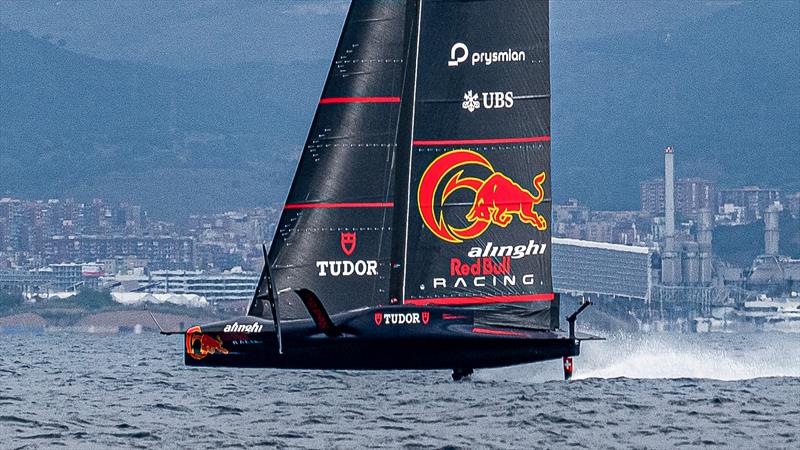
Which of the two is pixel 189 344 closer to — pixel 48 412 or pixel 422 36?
pixel 48 412

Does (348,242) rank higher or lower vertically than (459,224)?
lower

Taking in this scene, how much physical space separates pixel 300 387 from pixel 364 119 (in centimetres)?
650

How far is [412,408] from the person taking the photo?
97.5 feet

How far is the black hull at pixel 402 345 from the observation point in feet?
A: 94.8

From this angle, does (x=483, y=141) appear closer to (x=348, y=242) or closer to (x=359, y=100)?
(x=359, y=100)

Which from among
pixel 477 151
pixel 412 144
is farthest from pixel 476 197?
pixel 412 144

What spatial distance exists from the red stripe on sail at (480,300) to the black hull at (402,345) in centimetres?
42

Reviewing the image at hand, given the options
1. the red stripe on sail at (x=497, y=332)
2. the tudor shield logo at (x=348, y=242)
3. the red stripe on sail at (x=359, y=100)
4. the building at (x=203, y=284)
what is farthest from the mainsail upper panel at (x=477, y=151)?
the building at (x=203, y=284)

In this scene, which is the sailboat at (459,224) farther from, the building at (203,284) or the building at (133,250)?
the building at (133,250)

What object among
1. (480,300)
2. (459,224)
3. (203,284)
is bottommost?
(203,284)

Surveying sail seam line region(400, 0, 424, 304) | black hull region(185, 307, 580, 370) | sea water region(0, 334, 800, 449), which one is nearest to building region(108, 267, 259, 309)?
sea water region(0, 334, 800, 449)

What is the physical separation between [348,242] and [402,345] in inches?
105

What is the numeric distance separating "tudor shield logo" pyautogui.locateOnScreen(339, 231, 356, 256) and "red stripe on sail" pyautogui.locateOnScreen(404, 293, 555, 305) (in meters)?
1.73

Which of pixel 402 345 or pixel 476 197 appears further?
pixel 476 197
